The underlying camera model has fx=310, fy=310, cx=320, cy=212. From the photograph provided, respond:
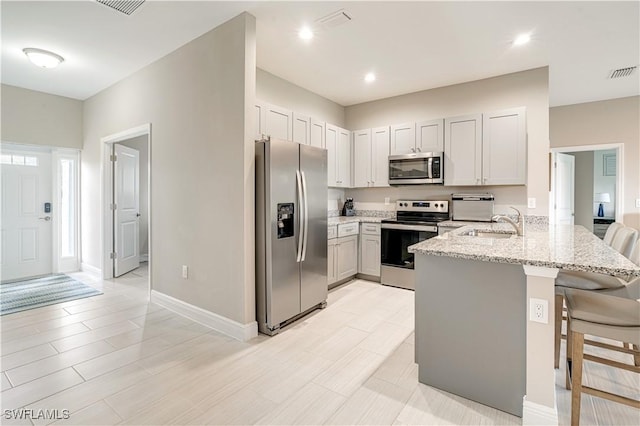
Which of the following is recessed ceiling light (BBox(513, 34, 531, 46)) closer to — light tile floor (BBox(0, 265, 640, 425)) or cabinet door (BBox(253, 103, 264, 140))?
cabinet door (BBox(253, 103, 264, 140))

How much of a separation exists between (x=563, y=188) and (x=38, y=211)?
8753mm

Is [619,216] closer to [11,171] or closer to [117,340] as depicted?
→ [117,340]

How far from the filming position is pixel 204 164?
3061 mm

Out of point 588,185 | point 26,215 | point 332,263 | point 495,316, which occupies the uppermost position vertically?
point 588,185

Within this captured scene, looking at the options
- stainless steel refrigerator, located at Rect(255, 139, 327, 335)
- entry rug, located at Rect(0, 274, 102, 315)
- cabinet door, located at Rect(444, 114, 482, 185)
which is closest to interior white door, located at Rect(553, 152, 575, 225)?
cabinet door, located at Rect(444, 114, 482, 185)

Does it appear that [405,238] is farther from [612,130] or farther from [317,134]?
[612,130]

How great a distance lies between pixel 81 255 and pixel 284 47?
484 centimetres

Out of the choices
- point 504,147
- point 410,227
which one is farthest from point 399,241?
point 504,147

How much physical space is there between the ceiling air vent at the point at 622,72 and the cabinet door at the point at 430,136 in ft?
6.86

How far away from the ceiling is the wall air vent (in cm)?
4

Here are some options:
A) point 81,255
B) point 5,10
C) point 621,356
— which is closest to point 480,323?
point 621,356

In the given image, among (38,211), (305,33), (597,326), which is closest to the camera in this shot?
(597,326)

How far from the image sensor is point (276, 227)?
2.81 m

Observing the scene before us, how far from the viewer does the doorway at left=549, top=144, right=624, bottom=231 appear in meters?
4.80
